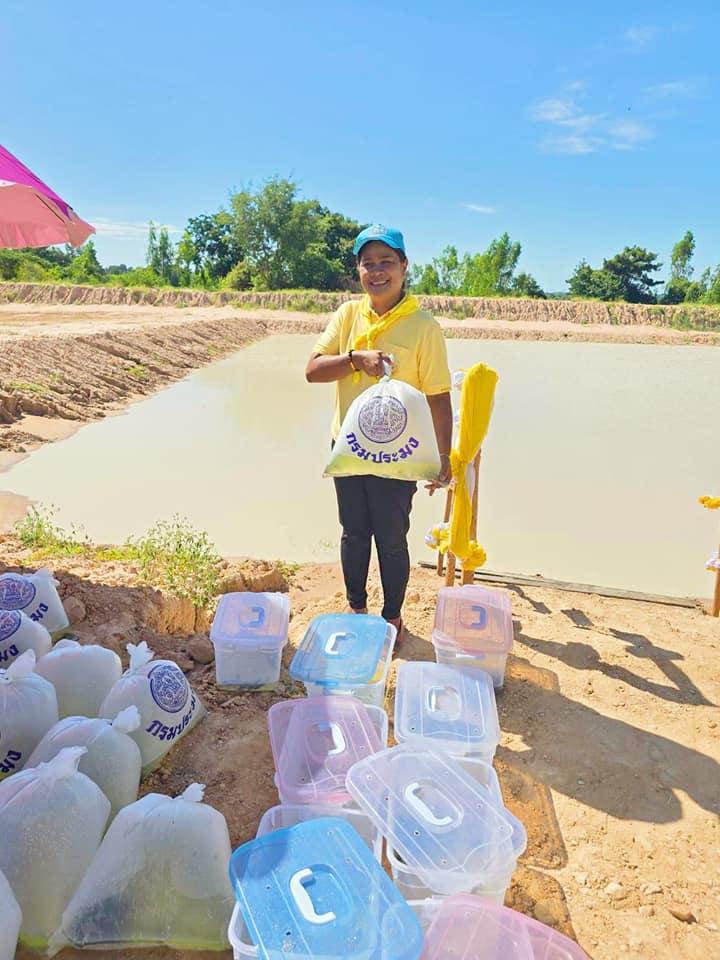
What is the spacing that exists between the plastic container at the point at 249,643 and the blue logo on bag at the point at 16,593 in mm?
717

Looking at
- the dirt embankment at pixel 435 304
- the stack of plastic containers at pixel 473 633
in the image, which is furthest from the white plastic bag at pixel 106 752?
the dirt embankment at pixel 435 304

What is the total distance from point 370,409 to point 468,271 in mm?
43021

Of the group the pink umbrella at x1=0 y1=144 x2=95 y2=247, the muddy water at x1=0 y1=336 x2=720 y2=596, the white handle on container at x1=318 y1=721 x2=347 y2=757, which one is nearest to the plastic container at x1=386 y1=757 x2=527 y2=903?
the white handle on container at x1=318 y1=721 x2=347 y2=757

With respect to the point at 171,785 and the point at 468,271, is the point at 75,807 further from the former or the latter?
the point at 468,271

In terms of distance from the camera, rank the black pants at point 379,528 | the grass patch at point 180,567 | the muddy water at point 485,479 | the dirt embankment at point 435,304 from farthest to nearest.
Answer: the dirt embankment at point 435,304 < the muddy water at point 485,479 < the grass patch at point 180,567 < the black pants at point 379,528

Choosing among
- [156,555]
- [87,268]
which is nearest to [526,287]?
[87,268]

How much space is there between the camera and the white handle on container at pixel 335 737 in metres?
1.55

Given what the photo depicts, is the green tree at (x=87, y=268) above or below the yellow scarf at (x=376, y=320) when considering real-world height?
above

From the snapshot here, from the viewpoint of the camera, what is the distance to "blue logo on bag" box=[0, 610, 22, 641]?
200 cm

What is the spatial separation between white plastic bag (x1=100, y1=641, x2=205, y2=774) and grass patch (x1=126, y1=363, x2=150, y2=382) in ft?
31.3

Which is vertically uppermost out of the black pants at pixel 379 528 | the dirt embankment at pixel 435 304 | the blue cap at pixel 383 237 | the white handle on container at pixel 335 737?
the dirt embankment at pixel 435 304

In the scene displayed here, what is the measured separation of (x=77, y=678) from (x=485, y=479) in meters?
4.81

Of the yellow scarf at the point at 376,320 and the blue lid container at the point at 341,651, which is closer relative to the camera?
the blue lid container at the point at 341,651

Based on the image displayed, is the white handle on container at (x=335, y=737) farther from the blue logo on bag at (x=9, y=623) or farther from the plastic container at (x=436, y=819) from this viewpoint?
the blue logo on bag at (x=9, y=623)
